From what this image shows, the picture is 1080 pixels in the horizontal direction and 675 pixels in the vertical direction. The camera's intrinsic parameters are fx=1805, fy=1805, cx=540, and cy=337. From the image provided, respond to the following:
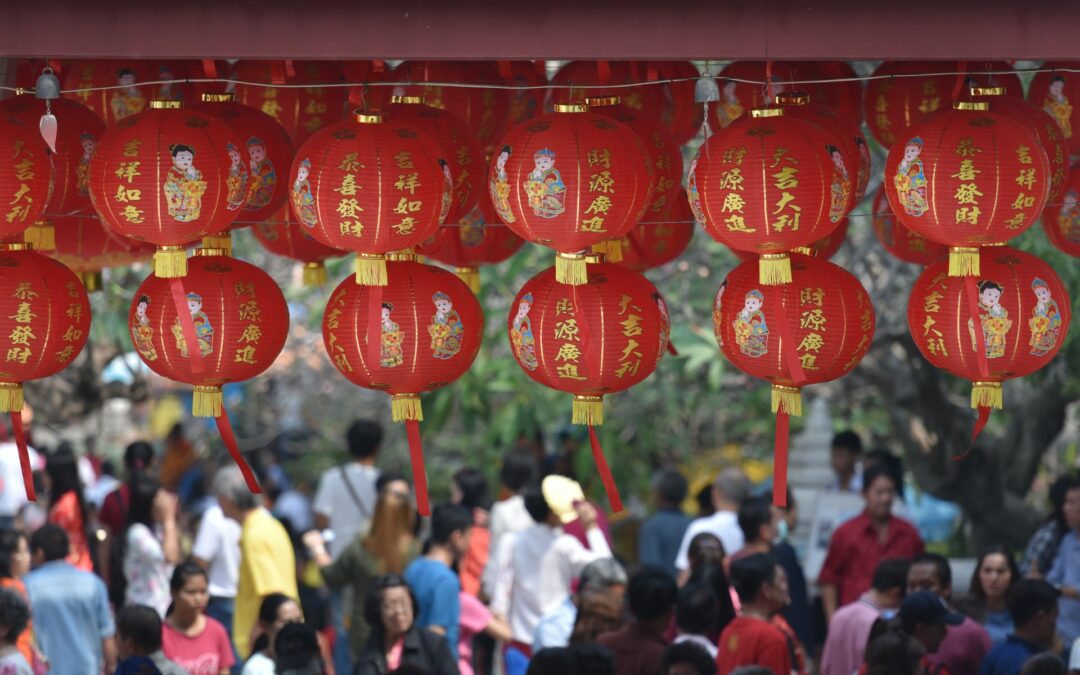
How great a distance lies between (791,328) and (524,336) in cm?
98

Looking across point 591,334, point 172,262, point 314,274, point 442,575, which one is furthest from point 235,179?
point 442,575

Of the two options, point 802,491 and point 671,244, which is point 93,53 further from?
point 802,491

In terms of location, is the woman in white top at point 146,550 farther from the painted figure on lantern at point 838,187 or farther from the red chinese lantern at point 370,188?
the painted figure on lantern at point 838,187

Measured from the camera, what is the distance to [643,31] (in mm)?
5926

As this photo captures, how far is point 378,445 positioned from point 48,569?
7.47 feet

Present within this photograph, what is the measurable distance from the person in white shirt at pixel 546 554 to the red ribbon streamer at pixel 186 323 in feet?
10.8

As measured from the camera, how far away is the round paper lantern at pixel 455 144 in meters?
7.04

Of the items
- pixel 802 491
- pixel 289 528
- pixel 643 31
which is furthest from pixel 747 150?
pixel 802 491

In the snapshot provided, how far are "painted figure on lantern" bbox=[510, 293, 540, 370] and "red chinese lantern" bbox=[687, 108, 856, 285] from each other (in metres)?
0.76

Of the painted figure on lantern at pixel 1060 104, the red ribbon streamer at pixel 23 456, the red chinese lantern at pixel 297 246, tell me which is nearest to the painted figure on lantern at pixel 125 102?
the red chinese lantern at pixel 297 246

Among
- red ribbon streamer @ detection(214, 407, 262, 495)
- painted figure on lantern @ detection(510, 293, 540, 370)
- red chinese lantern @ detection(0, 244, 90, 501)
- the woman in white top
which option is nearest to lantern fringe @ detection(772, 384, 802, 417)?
painted figure on lantern @ detection(510, 293, 540, 370)

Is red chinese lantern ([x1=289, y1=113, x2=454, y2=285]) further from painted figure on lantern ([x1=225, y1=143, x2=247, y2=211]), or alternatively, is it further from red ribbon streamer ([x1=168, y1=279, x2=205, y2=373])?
red ribbon streamer ([x1=168, y1=279, x2=205, y2=373])

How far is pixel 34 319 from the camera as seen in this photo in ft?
22.0

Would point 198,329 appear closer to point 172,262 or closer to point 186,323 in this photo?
point 186,323
